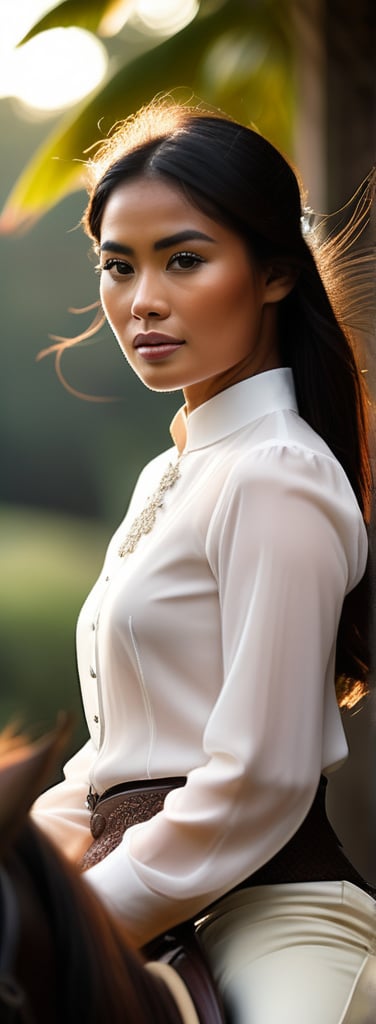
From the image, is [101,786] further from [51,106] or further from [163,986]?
[51,106]

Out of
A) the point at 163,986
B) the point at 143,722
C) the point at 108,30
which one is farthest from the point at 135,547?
the point at 108,30

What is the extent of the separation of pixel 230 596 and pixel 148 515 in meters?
0.20

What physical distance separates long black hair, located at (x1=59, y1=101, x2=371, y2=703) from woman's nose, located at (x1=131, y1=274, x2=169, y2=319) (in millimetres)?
76

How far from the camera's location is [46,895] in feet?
2.23

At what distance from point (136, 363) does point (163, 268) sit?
0.29ft

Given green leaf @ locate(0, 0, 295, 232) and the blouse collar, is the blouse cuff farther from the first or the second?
green leaf @ locate(0, 0, 295, 232)

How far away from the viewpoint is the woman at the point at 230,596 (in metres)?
0.94

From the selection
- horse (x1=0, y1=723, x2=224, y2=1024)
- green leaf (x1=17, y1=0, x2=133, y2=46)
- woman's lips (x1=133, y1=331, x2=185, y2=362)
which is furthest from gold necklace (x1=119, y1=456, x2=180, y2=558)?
green leaf (x1=17, y1=0, x2=133, y2=46)

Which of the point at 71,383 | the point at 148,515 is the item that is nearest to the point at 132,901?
the point at 148,515

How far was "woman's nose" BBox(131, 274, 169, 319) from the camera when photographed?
3.46 ft

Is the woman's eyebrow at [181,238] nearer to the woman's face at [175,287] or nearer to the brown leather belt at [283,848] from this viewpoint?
the woman's face at [175,287]

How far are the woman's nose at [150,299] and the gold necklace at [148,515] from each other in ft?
0.53

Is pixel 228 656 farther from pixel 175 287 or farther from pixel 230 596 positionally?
pixel 175 287

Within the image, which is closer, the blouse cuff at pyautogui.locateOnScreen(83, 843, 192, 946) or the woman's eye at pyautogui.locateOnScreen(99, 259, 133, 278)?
the blouse cuff at pyautogui.locateOnScreen(83, 843, 192, 946)
